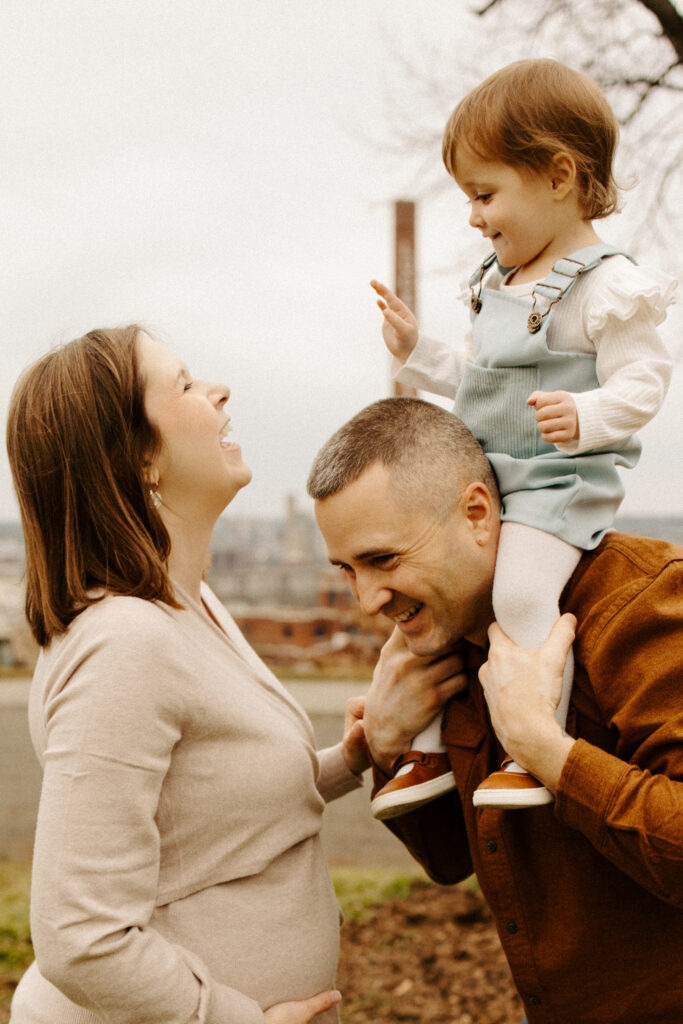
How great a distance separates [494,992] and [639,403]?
318 cm

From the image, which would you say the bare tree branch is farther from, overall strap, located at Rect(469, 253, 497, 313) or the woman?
the woman

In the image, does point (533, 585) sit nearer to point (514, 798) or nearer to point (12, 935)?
point (514, 798)

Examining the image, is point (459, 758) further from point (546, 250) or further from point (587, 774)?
point (546, 250)

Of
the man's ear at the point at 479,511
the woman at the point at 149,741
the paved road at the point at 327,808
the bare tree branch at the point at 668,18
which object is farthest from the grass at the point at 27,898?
the bare tree branch at the point at 668,18

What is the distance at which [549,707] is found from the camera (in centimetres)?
181

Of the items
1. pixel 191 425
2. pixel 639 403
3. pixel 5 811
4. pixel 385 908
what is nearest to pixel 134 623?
pixel 191 425

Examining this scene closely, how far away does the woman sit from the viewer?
1610 mm

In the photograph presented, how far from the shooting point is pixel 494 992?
4.02 m

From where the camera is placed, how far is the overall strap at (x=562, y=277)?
1938 mm

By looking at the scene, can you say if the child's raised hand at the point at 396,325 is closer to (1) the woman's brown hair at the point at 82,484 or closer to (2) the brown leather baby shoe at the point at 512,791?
(1) the woman's brown hair at the point at 82,484

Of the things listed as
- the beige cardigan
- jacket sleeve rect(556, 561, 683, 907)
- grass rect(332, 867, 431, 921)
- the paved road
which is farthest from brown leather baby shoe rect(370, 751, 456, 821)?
the paved road

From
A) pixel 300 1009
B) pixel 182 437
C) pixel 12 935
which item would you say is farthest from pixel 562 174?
pixel 12 935

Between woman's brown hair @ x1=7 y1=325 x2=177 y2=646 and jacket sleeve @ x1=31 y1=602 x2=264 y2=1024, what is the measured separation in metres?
0.21

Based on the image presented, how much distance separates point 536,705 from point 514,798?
0.18 m
